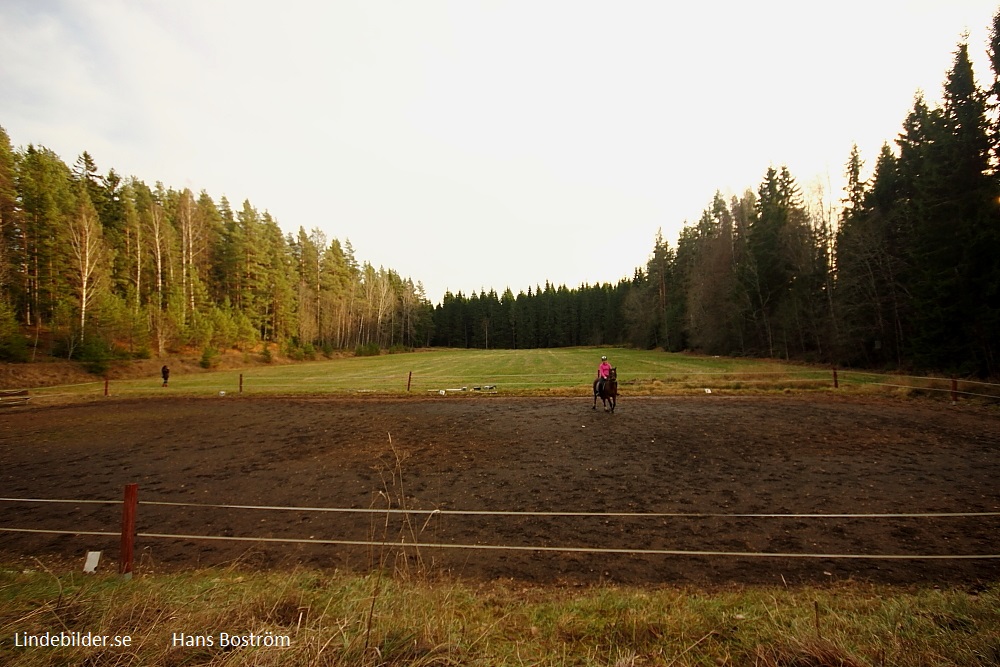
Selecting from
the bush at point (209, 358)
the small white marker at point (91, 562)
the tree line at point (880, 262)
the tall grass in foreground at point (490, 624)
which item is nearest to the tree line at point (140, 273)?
the bush at point (209, 358)

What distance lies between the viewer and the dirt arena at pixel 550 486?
595 centimetres

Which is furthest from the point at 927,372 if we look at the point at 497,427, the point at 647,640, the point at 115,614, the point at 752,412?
the point at 115,614

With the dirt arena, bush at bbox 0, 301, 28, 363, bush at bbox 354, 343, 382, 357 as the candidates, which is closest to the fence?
the dirt arena

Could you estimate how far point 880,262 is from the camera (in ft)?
92.3

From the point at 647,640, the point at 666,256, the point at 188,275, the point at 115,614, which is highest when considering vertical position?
the point at 666,256

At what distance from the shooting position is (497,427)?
15.6 meters

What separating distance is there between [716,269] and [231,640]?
56188 millimetres

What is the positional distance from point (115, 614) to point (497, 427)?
511 inches

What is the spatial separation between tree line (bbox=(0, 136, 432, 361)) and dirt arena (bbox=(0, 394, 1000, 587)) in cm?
2221

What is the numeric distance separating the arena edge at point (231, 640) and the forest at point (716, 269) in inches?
1204

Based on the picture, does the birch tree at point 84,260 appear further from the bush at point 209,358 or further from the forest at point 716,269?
the bush at point 209,358

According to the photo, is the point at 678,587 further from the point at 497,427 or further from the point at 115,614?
the point at 497,427

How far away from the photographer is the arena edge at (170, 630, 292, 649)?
2.64 m

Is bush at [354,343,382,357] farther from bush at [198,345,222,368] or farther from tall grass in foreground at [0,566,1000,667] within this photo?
tall grass in foreground at [0,566,1000,667]
